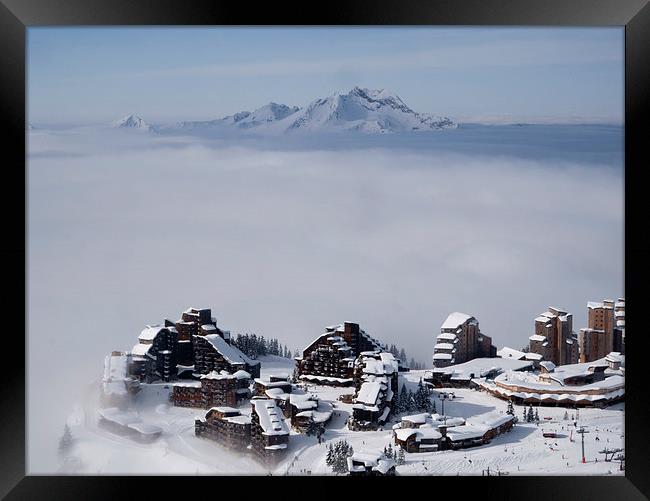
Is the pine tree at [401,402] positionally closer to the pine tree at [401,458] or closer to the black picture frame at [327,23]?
the pine tree at [401,458]

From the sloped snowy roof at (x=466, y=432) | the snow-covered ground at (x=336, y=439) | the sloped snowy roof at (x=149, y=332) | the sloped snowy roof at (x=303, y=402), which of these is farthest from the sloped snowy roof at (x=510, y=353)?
the sloped snowy roof at (x=149, y=332)

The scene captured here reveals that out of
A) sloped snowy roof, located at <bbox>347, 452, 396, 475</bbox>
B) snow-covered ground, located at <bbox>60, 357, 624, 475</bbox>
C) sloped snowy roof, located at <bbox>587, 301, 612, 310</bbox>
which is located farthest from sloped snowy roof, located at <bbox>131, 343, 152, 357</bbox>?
sloped snowy roof, located at <bbox>587, 301, 612, 310</bbox>

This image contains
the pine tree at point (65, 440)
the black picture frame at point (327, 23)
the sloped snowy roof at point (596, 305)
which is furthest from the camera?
the sloped snowy roof at point (596, 305)

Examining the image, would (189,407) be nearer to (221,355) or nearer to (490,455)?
(221,355)

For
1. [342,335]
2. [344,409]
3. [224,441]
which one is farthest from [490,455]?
[224,441]

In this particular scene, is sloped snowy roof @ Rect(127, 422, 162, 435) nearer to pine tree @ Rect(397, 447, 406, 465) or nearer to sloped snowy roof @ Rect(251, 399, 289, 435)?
sloped snowy roof @ Rect(251, 399, 289, 435)

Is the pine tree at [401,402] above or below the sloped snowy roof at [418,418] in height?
above

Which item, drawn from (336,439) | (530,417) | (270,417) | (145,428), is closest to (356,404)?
(336,439)
